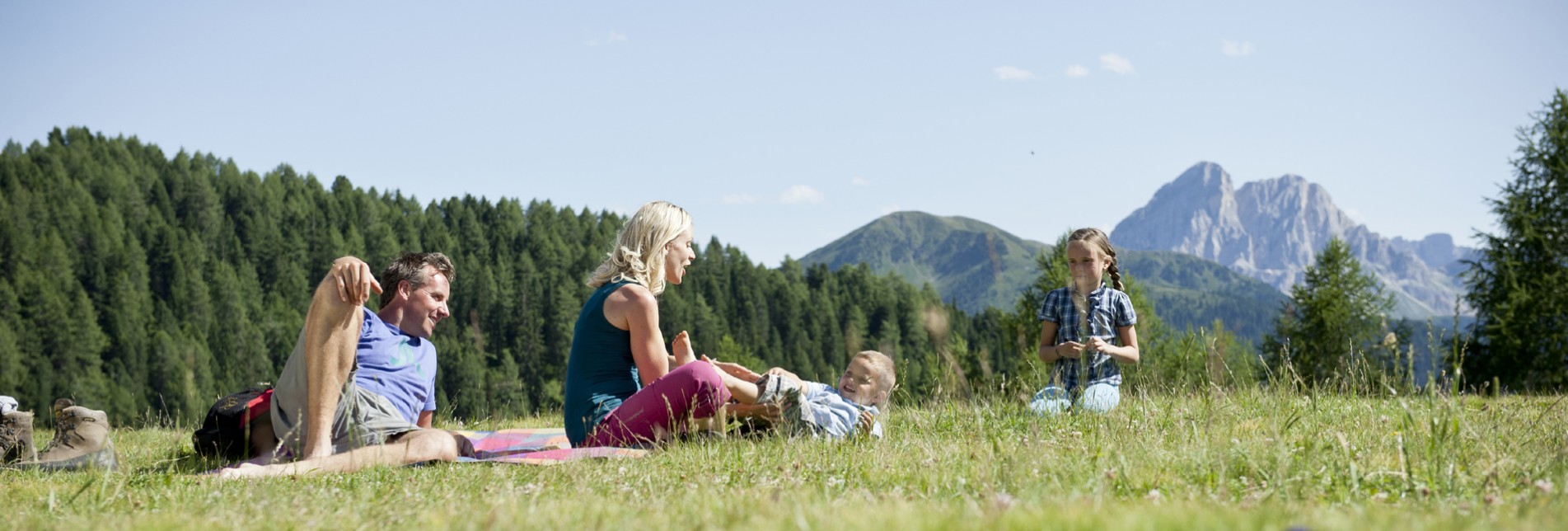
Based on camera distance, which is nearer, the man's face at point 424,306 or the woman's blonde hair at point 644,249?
the woman's blonde hair at point 644,249

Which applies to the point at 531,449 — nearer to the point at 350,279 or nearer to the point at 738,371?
the point at 738,371

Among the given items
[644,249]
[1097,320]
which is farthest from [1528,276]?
[644,249]

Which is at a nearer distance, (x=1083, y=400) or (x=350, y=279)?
(x=350, y=279)

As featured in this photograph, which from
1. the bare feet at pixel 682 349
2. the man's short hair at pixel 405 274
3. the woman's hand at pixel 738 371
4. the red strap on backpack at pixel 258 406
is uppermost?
the man's short hair at pixel 405 274

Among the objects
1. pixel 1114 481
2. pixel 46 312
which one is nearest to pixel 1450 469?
pixel 1114 481

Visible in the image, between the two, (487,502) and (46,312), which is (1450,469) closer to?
(487,502)

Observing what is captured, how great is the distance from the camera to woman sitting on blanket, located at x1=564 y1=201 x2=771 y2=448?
579 centimetres

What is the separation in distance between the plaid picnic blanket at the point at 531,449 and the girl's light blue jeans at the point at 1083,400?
2.71m

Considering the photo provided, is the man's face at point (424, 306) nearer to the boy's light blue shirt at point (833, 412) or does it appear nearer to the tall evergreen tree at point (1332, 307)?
the boy's light blue shirt at point (833, 412)

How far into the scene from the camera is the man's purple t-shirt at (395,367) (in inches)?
235

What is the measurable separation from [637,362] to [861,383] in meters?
1.66

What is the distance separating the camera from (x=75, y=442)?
627 cm

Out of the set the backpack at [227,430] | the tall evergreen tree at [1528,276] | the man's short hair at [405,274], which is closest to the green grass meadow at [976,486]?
the backpack at [227,430]

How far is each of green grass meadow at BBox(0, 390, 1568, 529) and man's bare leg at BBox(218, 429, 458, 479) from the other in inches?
5.0
